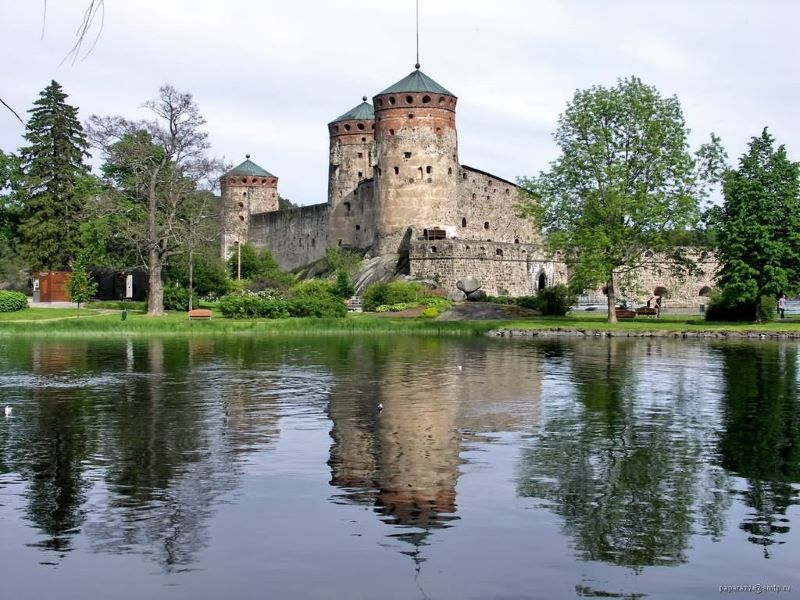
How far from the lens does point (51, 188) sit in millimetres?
61031

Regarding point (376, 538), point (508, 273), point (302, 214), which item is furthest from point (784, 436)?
point (302, 214)

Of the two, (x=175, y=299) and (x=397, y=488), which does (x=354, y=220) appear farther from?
(x=397, y=488)

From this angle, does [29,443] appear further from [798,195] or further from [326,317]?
[798,195]

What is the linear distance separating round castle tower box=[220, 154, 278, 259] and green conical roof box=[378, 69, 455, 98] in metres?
20.8

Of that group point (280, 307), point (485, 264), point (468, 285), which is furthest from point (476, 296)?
point (280, 307)

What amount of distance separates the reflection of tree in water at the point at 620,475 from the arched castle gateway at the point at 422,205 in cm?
4249

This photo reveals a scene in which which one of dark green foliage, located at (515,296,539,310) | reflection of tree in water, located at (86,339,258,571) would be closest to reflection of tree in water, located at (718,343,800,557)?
reflection of tree in water, located at (86,339,258,571)

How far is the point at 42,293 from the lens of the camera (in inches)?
2349

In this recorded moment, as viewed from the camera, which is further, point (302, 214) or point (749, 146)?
point (302, 214)

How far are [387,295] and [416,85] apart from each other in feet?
61.4

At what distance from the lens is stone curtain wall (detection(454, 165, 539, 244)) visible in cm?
6881

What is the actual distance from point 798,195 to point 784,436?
32.4 metres

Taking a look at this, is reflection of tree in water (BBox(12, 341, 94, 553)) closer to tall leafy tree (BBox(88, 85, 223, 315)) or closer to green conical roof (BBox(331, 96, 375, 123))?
tall leafy tree (BBox(88, 85, 223, 315))

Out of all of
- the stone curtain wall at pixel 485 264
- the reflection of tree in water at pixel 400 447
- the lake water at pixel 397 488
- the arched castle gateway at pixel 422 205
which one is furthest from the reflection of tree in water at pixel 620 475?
the arched castle gateway at pixel 422 205
